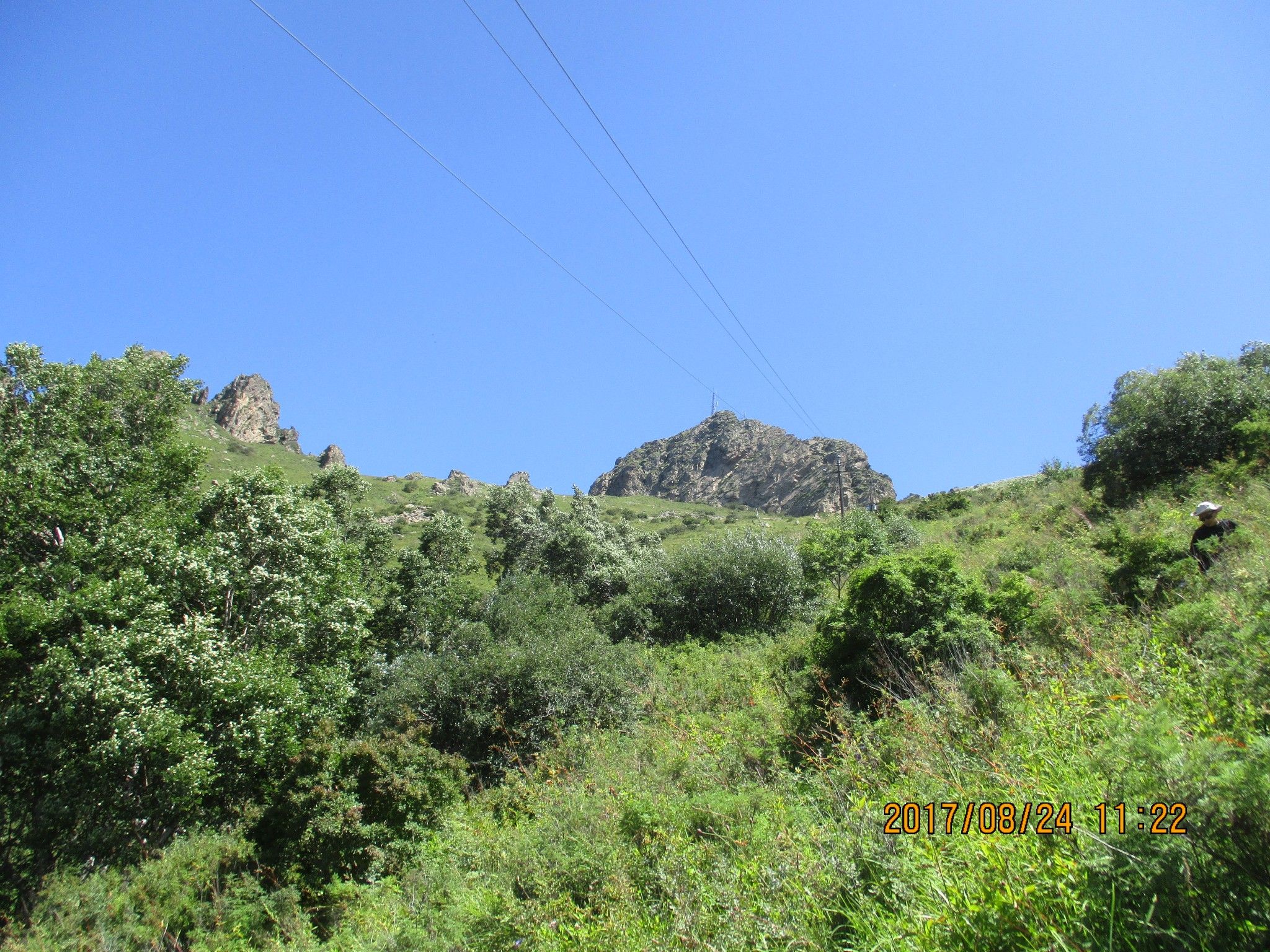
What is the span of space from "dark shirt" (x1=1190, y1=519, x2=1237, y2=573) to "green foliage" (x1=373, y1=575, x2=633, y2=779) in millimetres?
11892

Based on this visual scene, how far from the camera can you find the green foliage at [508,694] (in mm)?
16141

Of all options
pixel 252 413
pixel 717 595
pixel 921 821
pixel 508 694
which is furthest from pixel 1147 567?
pixel 252 413

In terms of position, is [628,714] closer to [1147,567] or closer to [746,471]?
[1147,567]

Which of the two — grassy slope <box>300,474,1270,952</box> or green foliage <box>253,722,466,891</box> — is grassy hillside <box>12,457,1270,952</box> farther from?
green foliage <box>253,722,466,891</box>

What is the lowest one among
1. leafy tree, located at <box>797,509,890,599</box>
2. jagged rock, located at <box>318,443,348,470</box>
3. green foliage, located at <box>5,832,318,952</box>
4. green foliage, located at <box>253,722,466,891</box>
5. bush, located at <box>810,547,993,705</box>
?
green foliage, located at <box>5,832,318,952</box>

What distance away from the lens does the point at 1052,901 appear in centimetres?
277

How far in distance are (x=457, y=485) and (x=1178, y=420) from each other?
324 ft

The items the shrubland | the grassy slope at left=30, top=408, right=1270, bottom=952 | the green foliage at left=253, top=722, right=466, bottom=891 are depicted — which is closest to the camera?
the grassy slope at left=30, top=408, right=1270, bottom=952

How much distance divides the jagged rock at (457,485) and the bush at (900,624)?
8810cm

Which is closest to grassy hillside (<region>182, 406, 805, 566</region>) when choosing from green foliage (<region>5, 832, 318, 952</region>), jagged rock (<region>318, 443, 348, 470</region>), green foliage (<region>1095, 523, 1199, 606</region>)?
jagged rock (<region>318, 443, 348, 470</region>)

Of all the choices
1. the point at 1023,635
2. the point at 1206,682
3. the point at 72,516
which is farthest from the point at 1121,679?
the point at 72,516

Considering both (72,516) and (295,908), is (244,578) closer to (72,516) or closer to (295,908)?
(72,516)

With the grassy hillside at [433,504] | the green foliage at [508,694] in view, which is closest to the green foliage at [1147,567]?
the green foliage at [508,694]
